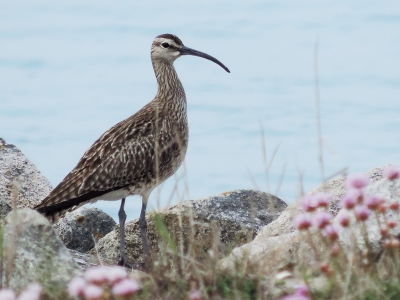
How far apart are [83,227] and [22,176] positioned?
127 cm

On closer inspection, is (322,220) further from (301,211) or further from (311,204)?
A: (301,211)

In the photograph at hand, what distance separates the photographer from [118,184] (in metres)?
12.0

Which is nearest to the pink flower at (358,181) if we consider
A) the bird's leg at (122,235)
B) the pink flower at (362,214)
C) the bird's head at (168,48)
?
the pink flower at (362,214)

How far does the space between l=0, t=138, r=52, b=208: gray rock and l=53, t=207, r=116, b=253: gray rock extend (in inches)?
21.7

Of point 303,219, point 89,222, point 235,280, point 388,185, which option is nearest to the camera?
point 303,219

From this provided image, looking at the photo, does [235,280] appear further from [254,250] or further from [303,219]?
[254,250]

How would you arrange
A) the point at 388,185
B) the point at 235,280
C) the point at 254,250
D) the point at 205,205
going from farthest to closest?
1. the point at 205,205
2. the point at 254,250
3. the point at 388,185
4. the point at 235,280

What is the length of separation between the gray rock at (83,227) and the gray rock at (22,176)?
1.81 ft

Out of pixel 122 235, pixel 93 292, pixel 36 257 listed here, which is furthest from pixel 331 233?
pixel 122 235

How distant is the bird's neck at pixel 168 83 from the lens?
13234mm

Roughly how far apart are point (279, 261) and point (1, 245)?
234 cm

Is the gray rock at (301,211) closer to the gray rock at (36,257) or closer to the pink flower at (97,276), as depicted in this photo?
the gray rock at (36,257)

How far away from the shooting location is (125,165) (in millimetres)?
12102

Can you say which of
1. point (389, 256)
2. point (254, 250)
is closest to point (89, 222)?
point (254, 250)
